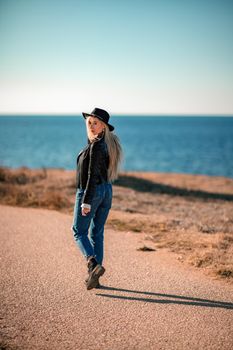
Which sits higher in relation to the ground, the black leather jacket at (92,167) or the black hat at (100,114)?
the black hat at (100,114)

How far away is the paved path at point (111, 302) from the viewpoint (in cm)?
319

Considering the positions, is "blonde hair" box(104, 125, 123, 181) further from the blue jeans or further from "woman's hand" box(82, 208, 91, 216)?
"woman's hand" box(82, 208, 91, 216)

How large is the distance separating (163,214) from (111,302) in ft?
17.9

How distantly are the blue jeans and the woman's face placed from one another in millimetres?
596

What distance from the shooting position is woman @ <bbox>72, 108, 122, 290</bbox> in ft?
13.1

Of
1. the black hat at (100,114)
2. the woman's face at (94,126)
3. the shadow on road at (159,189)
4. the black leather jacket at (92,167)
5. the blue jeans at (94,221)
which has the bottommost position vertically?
the shadow on road at (159,189)

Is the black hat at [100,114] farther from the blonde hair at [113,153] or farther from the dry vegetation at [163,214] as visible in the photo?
the dry vegetation at [163,214]

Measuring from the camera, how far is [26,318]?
3508mm

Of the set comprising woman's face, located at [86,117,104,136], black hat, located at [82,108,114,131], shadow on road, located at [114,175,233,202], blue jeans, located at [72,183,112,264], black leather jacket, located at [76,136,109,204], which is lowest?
shadow on road, located at [114,175,233,202]

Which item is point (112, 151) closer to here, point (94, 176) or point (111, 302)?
point (94, 176)

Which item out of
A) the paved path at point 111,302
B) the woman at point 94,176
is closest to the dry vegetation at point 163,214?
the paved path at point 111,302

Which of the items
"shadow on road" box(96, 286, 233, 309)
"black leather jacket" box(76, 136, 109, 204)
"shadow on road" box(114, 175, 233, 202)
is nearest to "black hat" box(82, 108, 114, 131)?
"black leather jacket" box(76, 136, 109, 204)

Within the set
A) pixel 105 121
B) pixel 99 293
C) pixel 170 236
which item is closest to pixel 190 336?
pixel 99 293

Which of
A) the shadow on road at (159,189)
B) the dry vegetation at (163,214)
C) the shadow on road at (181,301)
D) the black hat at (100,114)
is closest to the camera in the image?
the shadow on road at (181,301)
